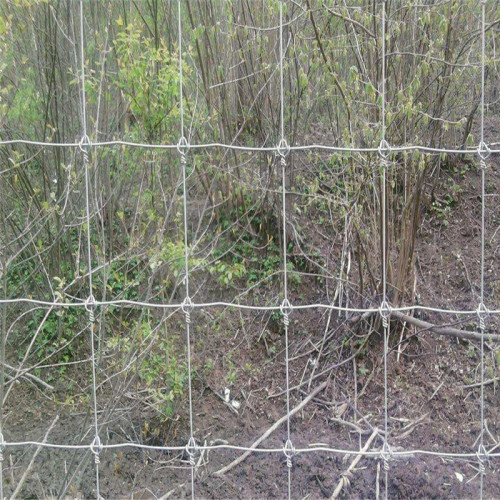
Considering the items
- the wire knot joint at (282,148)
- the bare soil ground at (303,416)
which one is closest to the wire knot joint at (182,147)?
the wire knot joint at (282,148)

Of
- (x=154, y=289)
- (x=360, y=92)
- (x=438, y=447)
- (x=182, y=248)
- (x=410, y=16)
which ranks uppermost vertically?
(x=410, y=16)

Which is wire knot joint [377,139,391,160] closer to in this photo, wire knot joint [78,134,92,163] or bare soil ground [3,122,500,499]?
wire knot joint [78,134,92,163]

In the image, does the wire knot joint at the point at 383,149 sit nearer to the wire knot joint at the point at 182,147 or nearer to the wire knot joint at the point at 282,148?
the wire knot joint at the point at 282,148

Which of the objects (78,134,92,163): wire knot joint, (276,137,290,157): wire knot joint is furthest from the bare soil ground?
(276,137,290,157): wire knot joint

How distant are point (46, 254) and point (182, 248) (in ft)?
3.25

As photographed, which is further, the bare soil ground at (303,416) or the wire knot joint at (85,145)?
the bare soil ground at (303,416)

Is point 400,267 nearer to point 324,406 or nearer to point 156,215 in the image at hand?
point 324,406

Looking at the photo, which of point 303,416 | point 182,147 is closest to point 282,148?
point 182,147

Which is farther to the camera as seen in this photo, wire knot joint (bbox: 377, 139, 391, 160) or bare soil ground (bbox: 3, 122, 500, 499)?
bare soil ground (bbox: 3, 122, 500, 499)

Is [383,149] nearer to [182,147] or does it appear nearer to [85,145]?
[182,147]

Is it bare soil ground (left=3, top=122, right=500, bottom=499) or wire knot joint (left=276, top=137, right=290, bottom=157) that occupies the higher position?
wire knot joint (left=276, top=137, right=290, bottom=157)

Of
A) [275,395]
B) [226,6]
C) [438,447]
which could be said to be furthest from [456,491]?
[226,6]

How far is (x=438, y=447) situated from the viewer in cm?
320

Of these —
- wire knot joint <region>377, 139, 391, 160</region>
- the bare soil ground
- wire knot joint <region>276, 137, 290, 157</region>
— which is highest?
wire knot joint <region>276, 137, 290, 157</region>
